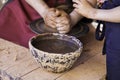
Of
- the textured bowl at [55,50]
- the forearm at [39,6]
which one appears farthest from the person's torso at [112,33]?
the forearm at [39,6]

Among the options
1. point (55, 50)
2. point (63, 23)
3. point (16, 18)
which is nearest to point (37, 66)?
point (55, 50)

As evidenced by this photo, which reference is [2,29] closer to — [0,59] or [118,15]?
[0,59]

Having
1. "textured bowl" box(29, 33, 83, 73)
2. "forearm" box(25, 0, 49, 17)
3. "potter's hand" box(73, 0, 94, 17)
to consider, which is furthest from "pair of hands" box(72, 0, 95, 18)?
"forearm" box(25, 0, 49, 17)

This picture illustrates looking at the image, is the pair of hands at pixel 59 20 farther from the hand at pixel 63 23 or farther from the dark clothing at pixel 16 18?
the dark clothing at pixel 16 18

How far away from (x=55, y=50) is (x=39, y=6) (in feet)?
1.09

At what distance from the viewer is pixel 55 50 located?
0.81 m

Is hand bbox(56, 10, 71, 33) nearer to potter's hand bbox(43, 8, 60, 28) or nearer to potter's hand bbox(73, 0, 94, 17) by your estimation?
potter's hand bbox(43, 8, 60, 28)

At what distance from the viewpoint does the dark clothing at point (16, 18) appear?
1074 millimetres

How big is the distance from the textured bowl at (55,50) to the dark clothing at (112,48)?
0.16 meters

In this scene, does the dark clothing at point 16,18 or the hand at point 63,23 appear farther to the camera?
the dark clothing at point 16,18

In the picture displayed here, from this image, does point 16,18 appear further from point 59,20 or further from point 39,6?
point 59,20

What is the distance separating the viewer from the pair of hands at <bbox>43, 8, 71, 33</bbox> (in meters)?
0.97

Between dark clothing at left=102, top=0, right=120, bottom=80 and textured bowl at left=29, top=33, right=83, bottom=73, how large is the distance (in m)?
0.16

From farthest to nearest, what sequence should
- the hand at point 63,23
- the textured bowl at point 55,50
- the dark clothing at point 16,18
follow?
the dark clothing at point 16,18
the hand at point 63,23
the textured bowl at point 55,50
